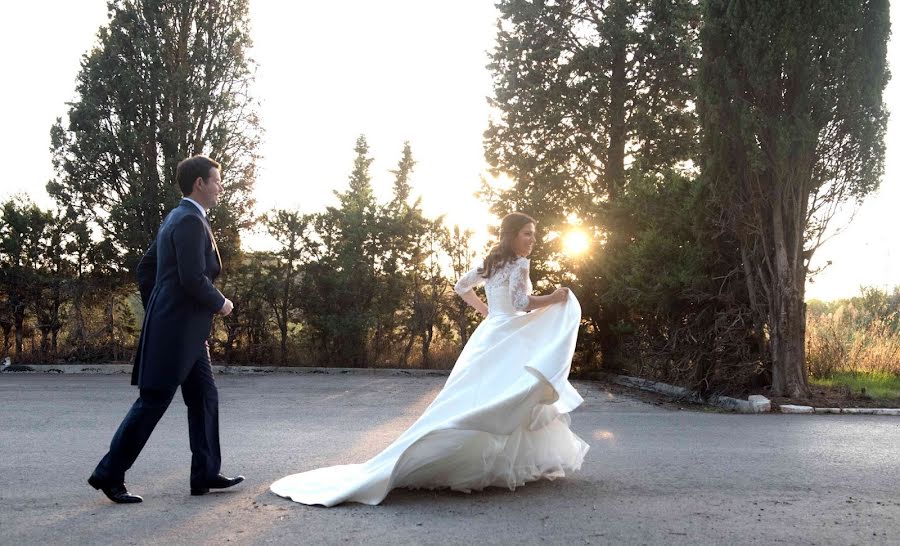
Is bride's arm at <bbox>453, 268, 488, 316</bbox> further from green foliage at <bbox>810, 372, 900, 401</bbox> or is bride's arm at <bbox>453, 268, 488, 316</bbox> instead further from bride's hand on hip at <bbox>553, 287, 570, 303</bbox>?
green foliage at <bbox>810, 372, 900, 401</bbox>

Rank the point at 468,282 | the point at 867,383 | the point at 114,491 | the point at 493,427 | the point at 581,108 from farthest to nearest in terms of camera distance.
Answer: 1. the point at 581,108
2. the point at 867,383
3. the point at 468,282
4. the point at 493,427
5. the point at 114,491

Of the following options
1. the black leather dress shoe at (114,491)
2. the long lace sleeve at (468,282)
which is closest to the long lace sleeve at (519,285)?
the long lace sleeve at (468,282)

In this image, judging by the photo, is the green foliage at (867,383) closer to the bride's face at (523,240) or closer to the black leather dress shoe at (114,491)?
the bride's face at (523,240)

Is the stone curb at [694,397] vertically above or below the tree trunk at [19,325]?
below

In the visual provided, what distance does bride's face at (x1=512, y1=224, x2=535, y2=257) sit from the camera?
619 cm

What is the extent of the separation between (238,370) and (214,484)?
11673mm

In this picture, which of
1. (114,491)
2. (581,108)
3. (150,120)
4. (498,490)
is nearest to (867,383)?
(581,108)

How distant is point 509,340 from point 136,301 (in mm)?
14026

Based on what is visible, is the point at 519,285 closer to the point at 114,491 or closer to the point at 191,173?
the point at 191,173

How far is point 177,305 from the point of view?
5152 mm

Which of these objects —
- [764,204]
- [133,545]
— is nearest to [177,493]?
[133,545]

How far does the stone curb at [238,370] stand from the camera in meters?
16.0

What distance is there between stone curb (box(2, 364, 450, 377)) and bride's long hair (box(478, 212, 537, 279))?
34.2ft

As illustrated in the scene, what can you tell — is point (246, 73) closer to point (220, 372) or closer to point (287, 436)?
point (220, 372)
